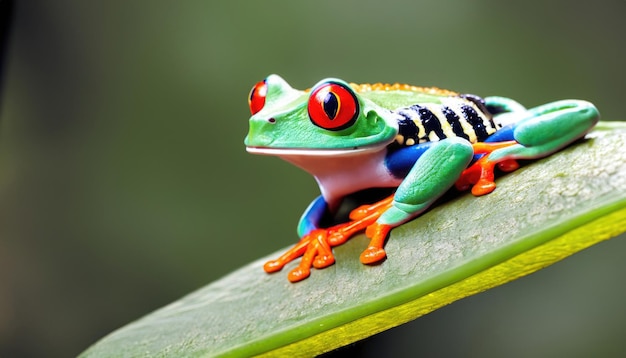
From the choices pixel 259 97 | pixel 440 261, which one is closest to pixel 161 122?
pixel 259 97

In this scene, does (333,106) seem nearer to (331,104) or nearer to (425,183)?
(331,104)

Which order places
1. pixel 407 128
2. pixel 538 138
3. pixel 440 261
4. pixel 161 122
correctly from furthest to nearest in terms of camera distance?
pixel 161 122 → pixel 407 128 → pixel 538 138 → pixel 440 261

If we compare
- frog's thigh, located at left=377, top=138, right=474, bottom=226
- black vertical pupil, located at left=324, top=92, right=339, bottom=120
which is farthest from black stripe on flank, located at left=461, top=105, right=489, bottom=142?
black vertical pupil, located at left=324, top=92, right=339, bottom=120

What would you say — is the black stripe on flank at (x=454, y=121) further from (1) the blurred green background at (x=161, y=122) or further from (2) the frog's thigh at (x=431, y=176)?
(1) the blurred green background at (x=161, y=122)

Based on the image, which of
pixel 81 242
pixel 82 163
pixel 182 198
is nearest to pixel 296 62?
pixel 182 198

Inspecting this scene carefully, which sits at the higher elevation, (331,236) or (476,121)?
(476,121)

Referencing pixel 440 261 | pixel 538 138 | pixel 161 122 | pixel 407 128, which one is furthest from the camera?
pixel 161 122

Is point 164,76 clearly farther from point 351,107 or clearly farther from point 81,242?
point 351,107
